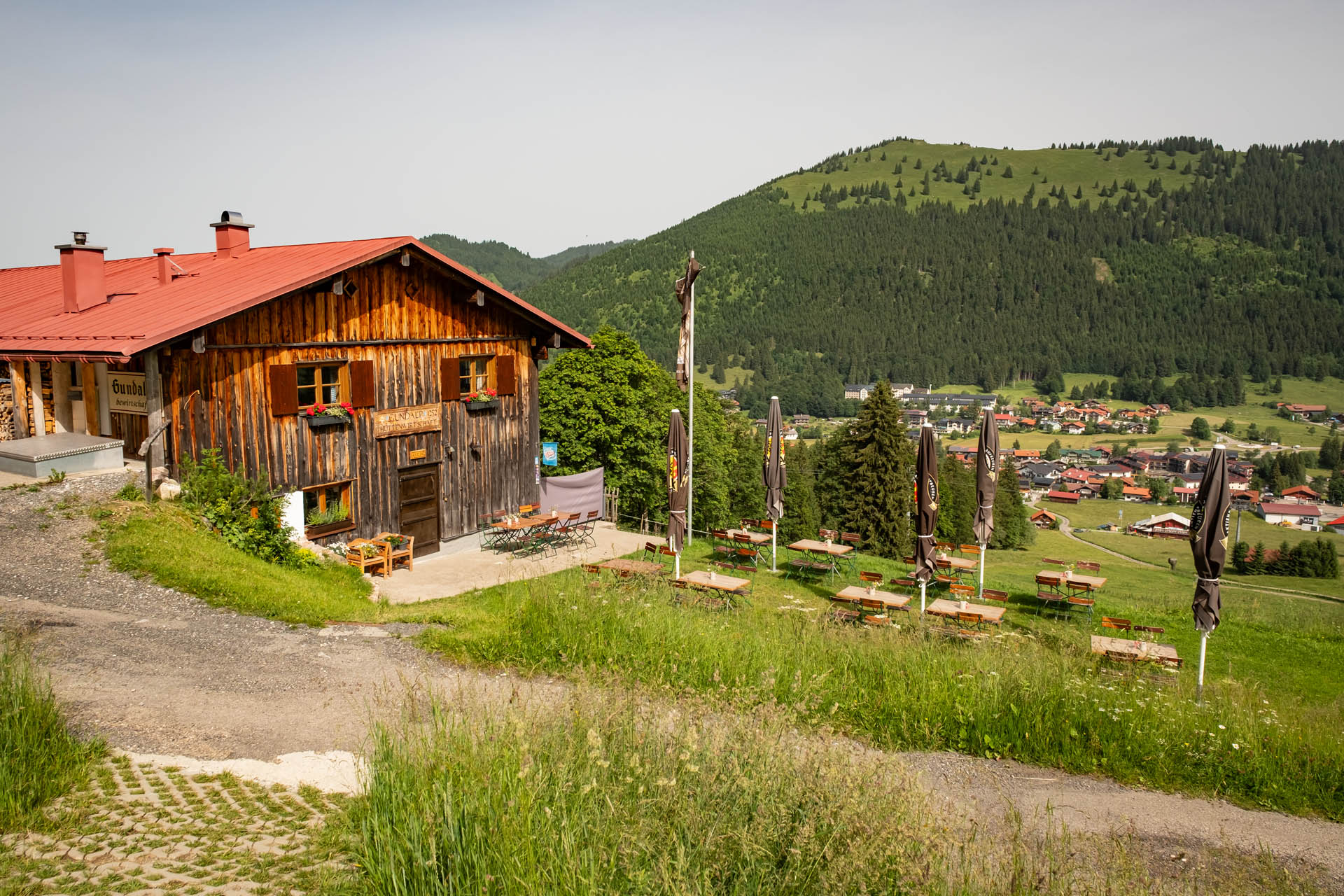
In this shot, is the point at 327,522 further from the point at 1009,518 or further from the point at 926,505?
the point at 1009,518

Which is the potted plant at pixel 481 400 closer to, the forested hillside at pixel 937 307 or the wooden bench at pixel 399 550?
the wooden bench at pixel 399 550

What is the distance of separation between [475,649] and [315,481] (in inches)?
289

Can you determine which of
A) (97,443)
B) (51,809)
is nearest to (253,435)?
(97,443)

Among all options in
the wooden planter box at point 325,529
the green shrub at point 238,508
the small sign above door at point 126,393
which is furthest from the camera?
the wooden planter box at point 325,529

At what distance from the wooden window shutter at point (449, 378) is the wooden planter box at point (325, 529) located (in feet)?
10.3

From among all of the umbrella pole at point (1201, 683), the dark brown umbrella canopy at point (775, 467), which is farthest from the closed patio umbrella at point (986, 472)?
the umbrella pole at point (1201, 683)

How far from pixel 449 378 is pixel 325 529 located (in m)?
3.82

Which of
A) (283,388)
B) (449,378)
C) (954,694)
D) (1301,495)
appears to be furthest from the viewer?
(1301,495)

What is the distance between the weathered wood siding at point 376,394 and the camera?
13.3m

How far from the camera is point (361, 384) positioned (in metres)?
15.0

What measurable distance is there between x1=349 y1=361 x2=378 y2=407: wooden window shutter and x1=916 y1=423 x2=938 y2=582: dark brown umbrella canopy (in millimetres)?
9575

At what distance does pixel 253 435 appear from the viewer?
13.8m

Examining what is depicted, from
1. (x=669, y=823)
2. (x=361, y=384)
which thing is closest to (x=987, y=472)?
(x=361, y=384)

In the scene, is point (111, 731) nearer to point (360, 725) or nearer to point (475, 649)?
point (360, 725)
